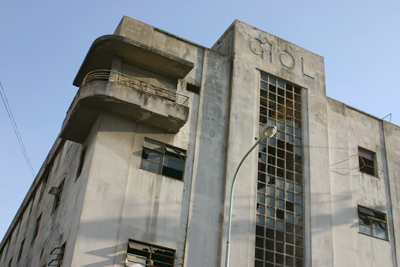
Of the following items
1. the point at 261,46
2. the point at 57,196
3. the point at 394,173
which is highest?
the point at 261,46

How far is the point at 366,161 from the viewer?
24.9 meters

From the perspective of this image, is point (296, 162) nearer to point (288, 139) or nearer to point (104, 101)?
point (288, 139)

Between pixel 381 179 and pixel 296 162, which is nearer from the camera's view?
pixel 296 162

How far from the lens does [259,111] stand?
21922 mm

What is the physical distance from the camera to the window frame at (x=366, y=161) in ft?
80.5

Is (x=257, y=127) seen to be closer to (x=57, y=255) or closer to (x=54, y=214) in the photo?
(x=57, y=255)

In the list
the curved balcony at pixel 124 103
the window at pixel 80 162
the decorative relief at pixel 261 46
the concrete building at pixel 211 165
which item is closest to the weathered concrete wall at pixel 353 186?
the concrete building at pixel 211 165

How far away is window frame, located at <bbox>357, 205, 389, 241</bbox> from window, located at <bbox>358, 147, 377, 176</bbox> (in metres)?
2.25

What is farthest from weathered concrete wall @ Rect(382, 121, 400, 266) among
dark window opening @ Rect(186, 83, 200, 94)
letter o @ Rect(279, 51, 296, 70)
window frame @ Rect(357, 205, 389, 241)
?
dark window opening @ Rect(186, 83, 200, 94)

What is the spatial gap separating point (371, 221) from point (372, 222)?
0.24 feet

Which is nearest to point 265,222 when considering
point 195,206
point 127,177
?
point 195,206

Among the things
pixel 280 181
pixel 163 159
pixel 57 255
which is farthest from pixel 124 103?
pixel 280 181

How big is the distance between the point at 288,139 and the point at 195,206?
6.08 metres

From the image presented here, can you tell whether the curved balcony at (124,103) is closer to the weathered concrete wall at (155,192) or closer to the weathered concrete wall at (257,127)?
the weathered concrete wall at (155,192)
